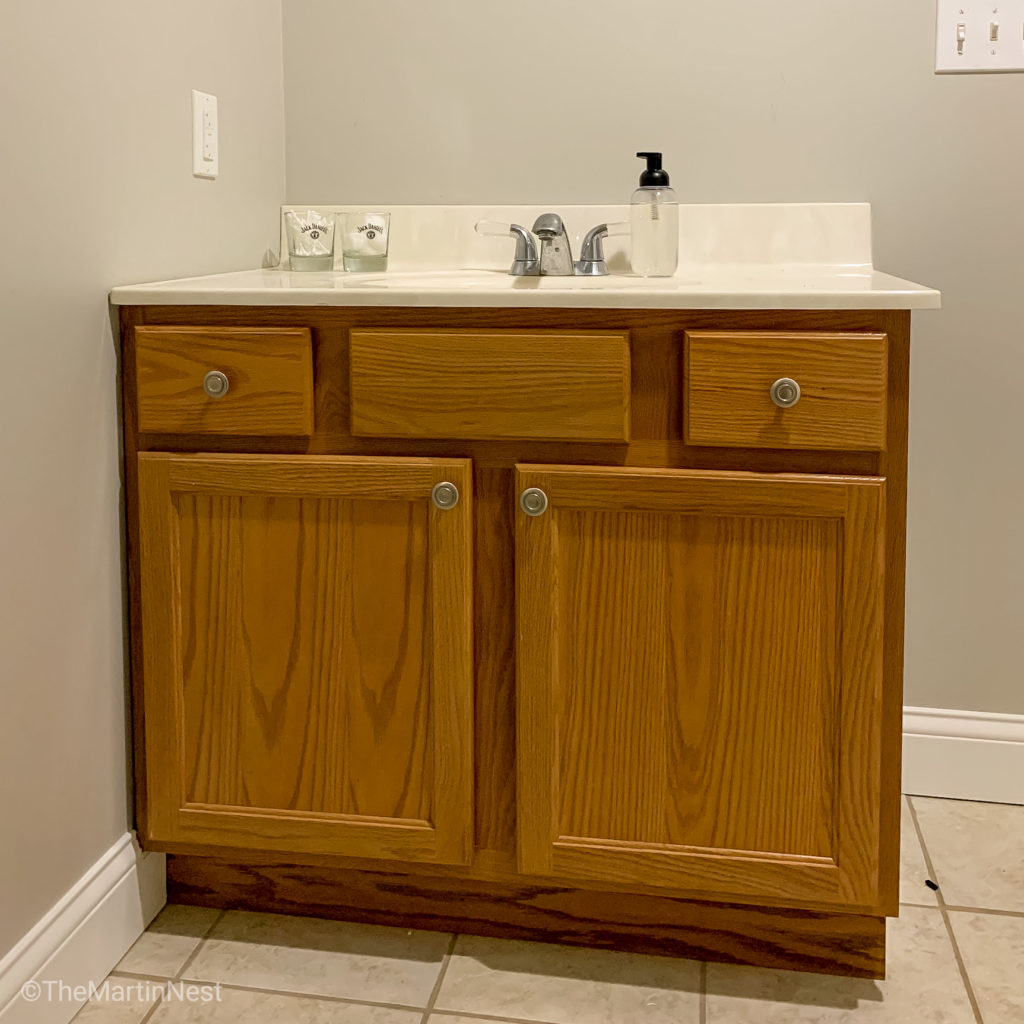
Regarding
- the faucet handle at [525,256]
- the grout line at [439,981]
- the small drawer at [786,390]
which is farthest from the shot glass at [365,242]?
the grout line at [439,981]

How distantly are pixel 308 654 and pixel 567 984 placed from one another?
1.62 ft

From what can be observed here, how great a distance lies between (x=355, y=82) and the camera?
1.83m

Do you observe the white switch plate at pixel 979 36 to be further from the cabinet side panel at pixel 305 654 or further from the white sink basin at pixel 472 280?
the cabinet side panel at pixel 305 654

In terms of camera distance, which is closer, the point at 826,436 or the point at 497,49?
the point at 826,436

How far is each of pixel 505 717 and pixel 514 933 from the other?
1.01 ft

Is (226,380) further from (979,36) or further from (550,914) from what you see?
(979,36)

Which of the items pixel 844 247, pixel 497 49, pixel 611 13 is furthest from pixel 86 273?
pixel 844 247

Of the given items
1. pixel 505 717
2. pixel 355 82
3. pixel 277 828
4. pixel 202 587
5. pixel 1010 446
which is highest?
pixel 355 82

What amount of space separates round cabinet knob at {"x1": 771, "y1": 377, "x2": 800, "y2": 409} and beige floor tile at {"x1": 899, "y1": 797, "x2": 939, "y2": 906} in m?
0.66

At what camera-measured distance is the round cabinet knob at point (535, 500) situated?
4.20ft

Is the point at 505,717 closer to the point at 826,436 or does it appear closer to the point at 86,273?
the point at 826,436

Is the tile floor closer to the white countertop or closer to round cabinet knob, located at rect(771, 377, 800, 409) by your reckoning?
round cabinet knob, located at rect(771, 377, 800, 409)

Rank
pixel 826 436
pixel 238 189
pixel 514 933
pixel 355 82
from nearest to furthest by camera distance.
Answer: pixel 826 436 → pixel 514 933 → pixel 238 189 → pixel 355 82

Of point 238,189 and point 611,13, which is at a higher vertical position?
point 611,13
